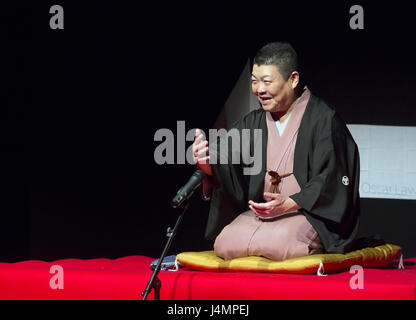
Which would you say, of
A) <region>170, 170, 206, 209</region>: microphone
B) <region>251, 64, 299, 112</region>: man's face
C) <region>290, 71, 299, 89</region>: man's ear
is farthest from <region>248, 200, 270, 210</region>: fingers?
<region>290, 71, 299, 89</region>: man's ear

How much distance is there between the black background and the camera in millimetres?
4320

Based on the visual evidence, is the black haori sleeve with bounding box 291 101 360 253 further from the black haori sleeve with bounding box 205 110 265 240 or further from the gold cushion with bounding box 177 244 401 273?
the black haori sleeve with bounding box 205 110 265 240

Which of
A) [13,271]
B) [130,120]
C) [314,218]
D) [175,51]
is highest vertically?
[175,51]

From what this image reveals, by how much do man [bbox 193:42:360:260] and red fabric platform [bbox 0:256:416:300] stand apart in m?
0.20

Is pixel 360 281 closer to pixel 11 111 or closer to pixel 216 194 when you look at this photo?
pixel 216 194

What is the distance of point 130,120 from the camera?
4406 millimetres

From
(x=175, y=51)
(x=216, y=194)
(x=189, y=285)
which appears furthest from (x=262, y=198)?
(x=175, y=51)

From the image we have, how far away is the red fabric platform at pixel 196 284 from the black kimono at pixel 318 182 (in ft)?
0.87

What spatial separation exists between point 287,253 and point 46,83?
87.4 inches

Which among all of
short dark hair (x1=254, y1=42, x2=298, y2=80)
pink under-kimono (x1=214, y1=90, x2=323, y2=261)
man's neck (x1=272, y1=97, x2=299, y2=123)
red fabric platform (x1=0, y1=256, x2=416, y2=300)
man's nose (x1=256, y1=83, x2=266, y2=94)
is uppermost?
short dark hair (x1=254, y1=42, x2=298, y2=80)

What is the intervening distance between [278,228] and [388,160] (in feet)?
5.71

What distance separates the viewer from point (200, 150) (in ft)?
9.75

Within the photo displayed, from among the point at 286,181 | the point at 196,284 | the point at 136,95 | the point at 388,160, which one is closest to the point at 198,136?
the point at 286,181

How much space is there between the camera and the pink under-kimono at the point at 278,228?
2.96m
